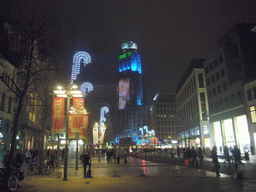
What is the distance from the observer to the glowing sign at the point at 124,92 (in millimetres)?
188500

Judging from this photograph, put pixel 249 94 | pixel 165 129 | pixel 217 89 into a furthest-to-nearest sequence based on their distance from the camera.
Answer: pixel 165 129 → pixel 217 89 → pixel 249 94

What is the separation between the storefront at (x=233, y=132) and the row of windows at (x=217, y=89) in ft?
21.5

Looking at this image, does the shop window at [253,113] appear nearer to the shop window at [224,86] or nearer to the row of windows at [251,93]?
the row of windows at [251,93]

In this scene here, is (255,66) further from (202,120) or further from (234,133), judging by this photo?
(202,120)

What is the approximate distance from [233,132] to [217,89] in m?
11.2

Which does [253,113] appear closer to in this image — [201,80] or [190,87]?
[201,80]

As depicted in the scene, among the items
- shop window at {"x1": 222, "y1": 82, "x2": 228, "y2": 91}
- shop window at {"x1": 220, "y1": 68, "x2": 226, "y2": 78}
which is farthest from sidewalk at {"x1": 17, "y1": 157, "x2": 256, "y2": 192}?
shop window at {"x1": 220, "y1": 68, "x2": 226, "y2": 78}

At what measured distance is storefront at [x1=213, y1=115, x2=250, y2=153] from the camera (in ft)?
115

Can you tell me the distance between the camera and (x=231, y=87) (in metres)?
39.5

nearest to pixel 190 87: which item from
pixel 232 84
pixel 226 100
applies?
pixel 226 100

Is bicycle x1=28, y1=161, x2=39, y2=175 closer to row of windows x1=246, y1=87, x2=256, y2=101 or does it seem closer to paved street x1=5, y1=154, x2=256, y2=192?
paved street x1=5, y1=154, x2=256, y2=192

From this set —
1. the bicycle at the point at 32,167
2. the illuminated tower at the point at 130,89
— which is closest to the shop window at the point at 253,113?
the bicycle at the point at 32,167

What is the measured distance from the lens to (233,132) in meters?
38.2

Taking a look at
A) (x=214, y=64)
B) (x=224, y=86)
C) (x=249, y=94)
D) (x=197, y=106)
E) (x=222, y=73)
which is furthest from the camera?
(x=197, y=106)
